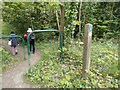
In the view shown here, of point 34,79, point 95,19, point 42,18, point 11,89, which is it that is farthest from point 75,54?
point 95,19

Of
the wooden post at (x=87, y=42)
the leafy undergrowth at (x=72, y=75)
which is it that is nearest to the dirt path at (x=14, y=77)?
the leafy undergrowth at (x=72, y=75)

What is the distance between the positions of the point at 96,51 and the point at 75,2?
253 cm

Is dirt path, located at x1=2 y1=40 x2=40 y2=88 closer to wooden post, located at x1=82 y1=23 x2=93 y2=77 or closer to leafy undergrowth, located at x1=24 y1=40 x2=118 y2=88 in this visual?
leafy undergrowth, located at x1=24 y1=40 x2=118 y2=88

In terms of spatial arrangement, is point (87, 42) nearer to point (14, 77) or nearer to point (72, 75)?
point (72, 75)

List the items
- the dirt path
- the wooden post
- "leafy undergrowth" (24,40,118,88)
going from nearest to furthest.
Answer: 1. the wooden post
2. "leafy undergrowth" (24,40,118,88)
3. the dirt path

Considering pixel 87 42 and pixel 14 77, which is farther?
pixel 14 77

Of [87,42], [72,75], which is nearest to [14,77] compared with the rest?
[72,75]

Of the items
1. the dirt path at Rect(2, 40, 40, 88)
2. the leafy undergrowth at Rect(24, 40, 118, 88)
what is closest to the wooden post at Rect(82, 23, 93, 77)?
the leafy undergrowth at Rect(24, 40, 118, 88)

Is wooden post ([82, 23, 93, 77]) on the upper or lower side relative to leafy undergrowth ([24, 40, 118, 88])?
upper

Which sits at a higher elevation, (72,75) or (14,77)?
(72,75)

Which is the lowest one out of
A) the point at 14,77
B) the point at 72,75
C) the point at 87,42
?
the point at 14,77

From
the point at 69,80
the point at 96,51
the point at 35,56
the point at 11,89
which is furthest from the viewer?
the point at 35,56

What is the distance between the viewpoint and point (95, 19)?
7.04 m

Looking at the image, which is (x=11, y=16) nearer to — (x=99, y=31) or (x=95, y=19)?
(x=95, y=19)
